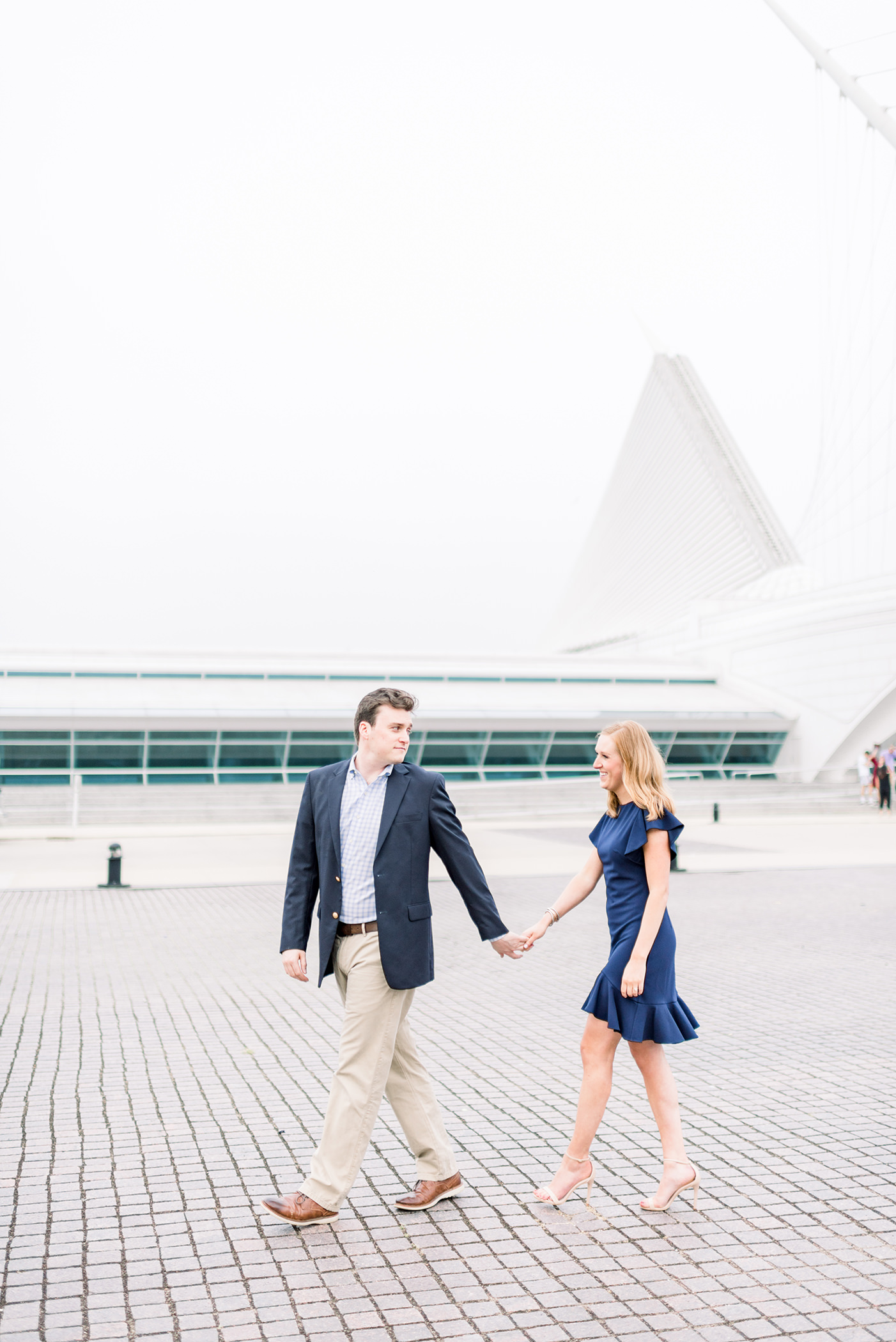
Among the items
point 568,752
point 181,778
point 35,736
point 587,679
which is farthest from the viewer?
point 587,679

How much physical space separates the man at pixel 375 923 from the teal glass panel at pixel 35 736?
2853cm

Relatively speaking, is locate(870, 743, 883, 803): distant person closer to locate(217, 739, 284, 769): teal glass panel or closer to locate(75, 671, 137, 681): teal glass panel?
locate(217, 739, 284, 769): teal glass panel

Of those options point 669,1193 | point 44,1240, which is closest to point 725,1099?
point 669,1193

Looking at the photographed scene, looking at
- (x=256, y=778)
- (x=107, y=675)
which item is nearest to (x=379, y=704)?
(x=256, y=778)

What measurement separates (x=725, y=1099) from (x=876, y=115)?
93.9 feet

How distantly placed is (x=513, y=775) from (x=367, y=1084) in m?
31.0

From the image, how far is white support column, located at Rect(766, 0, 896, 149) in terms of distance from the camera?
27500 mm

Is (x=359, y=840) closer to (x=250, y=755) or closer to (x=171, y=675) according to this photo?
(x=250, y=755)

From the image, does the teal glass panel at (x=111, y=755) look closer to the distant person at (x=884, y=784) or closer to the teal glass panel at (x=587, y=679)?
the teal glass panel at (x=587, y=679)

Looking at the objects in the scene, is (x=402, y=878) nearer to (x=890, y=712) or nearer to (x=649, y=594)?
(x=890, y=712)

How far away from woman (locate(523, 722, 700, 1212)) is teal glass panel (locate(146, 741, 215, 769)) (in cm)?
2886

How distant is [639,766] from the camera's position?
398cm

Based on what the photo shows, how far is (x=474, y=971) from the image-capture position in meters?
8.45

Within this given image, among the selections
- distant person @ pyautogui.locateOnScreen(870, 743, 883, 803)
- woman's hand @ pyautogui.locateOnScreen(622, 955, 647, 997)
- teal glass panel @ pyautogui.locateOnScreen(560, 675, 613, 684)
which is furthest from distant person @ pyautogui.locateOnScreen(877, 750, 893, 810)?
woman's hand @ pyautogui.locateOnScreen(622, 955, 647, 997)
